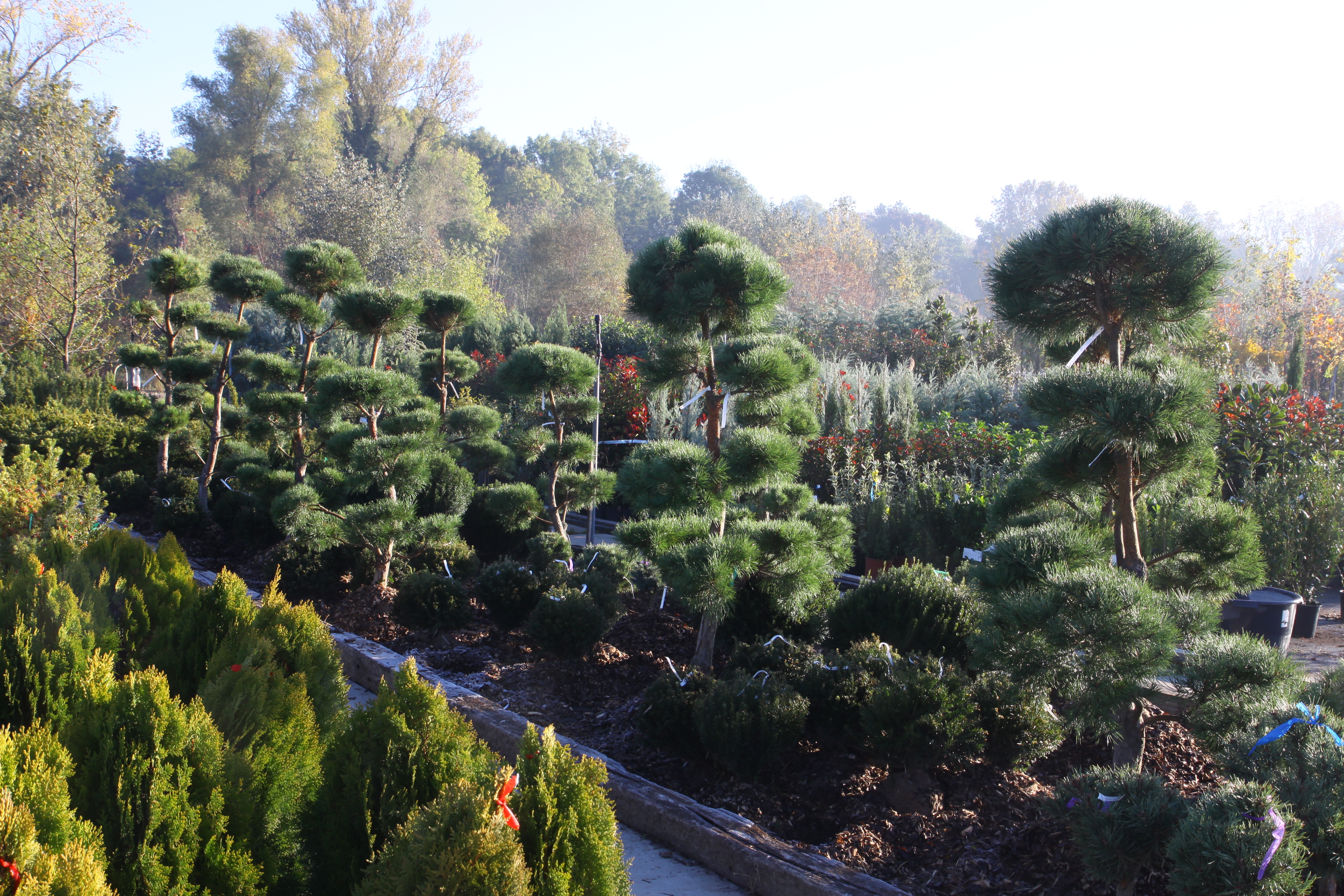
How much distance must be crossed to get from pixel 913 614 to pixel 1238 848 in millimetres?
2048

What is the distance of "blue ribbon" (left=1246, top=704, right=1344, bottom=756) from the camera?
1.89 metres

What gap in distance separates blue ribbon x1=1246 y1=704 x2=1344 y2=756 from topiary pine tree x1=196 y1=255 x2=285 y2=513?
22.6ft

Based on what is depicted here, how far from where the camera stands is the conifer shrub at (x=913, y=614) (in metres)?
3.63

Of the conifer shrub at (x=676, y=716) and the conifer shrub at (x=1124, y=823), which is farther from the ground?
the conifer shrub at (x=1124, y=823)

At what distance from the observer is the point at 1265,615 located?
13.4 feet

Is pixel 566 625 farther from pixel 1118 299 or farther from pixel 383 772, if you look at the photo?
pixel 1118 299

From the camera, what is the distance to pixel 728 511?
163 inches

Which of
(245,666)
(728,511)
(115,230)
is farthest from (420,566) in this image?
(115,230)

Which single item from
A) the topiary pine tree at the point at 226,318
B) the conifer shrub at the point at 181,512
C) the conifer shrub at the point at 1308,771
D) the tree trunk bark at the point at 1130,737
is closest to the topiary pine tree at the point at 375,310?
the topiary pine tree at the point at 226,318

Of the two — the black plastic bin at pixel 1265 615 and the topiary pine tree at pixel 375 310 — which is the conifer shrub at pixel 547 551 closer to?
the topiary pine tree at pixel 375 310

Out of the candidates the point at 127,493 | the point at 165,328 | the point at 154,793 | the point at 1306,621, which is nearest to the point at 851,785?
the point at 154,793

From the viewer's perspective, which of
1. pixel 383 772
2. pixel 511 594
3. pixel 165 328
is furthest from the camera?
pixel 165 328

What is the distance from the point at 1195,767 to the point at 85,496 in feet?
23.2

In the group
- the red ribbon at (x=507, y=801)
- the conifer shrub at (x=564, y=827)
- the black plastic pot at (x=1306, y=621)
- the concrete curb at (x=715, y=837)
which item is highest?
the red ribbon at (x=507, y=801)
